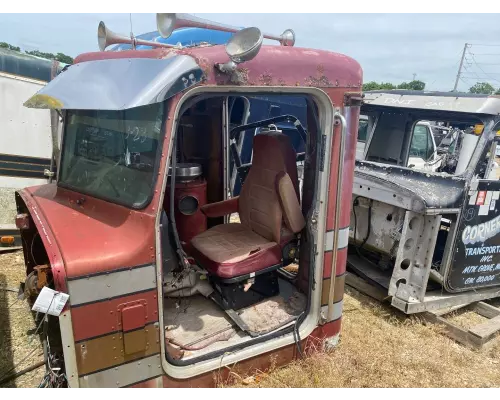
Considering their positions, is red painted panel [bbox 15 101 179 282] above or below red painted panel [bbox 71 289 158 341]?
above

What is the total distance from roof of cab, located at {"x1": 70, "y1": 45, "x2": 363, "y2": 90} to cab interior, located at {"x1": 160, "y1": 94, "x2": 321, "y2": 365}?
226mm

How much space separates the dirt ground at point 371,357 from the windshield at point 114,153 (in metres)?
1.37

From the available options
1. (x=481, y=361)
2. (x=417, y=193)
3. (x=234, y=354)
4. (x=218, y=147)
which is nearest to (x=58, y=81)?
(x=218, y=147)

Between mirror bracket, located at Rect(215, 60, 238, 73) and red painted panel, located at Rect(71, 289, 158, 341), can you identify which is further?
mirror bracket, located at Rect(215, 60, 238, 73)

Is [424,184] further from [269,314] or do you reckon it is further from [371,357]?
[269,314]

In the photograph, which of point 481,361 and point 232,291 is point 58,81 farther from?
point 481,361

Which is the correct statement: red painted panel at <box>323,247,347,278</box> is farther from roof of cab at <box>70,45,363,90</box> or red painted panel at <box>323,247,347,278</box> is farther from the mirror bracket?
the mirror bracket

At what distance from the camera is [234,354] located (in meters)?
2.58

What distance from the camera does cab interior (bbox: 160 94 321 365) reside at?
277 centimetres

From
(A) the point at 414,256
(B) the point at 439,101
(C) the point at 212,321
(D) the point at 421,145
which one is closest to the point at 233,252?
(C) the point at 212,321

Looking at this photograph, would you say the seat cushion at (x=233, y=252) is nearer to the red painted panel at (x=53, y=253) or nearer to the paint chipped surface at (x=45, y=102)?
the red painted panel at (x=53, y=253)

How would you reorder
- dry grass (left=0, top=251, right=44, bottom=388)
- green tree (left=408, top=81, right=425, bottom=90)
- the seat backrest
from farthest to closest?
green tree (left=408, top=81, right=425, bottom=90) < the seat backrest < dry grass (left=0, top=251, right=44, bottom=388)

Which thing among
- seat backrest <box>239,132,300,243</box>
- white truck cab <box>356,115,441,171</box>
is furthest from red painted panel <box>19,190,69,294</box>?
white truck cab <box>356,115,441,171</box>

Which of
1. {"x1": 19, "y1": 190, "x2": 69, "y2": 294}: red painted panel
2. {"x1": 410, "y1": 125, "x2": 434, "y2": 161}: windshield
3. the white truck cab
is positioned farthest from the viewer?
{"x1": 410, "y1": 125, "x2": 434, "y2": 161}: windshield
